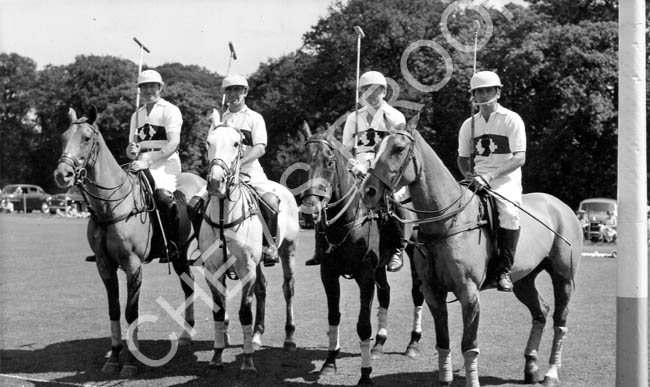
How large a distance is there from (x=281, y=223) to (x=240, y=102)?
183 cm

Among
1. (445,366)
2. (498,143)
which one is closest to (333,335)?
(445,366)

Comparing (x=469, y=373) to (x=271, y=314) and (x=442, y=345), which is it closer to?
(x=442, y=345)

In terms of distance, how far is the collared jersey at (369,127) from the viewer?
10031mm

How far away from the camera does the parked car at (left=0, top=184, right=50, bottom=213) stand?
6028cm

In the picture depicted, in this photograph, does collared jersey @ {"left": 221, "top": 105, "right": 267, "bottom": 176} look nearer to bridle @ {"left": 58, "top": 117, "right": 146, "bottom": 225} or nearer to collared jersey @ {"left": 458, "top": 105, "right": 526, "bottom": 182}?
bridle @ {"left": 58, "top": 117, "right": 146, "bottom": 225}

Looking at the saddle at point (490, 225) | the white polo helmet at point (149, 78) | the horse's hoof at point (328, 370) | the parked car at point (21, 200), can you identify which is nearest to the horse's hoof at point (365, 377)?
the horse's hoof at point (328, 370)

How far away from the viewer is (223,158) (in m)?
8.88

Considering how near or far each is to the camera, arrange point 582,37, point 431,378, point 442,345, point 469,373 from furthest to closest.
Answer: point 582,37
point 431,378
point 442,345
point 469,373

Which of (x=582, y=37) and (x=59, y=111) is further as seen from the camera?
(x=59, y=111)

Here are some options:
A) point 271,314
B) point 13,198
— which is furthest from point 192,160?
point 271,314

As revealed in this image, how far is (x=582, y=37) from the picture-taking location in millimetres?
41094

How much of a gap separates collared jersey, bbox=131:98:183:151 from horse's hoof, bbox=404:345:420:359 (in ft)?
15.1

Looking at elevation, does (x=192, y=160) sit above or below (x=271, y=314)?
above

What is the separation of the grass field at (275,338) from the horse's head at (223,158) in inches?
93.4
